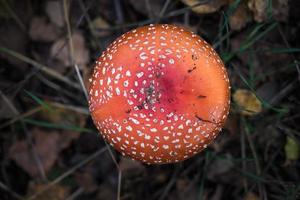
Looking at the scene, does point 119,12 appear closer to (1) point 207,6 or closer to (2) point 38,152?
(1) point 207,6

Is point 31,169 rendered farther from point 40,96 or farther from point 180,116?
point 180,116

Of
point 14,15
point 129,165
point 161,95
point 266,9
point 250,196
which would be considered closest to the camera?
point 161,95

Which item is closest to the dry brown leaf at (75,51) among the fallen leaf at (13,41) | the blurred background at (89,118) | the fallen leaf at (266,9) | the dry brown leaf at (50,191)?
the blurred background at (89,118)

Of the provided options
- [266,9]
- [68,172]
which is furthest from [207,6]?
[68,172]

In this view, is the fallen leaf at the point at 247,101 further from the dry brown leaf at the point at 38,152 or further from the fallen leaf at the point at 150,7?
the dry brown leaf at the point at 38,152

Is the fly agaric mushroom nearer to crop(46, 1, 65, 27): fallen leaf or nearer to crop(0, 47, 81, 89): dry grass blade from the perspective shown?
crop(0, 47, 81, 89): dry grass blade

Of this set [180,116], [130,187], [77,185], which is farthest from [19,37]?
[180,116]
